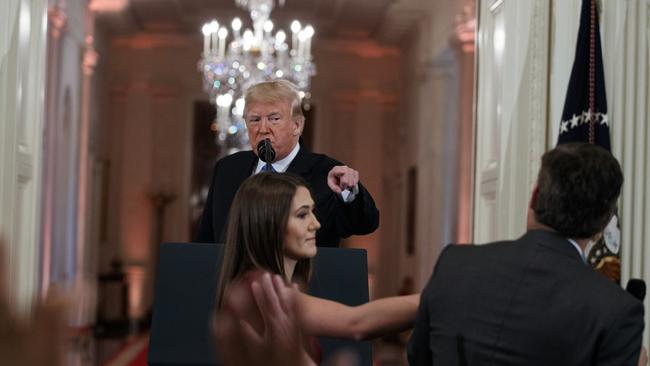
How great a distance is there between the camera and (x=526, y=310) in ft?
6.72

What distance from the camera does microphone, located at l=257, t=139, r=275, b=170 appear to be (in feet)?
12.7

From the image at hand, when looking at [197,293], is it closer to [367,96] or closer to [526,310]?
[526,310]

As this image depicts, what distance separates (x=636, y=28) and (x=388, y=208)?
13.7 metres

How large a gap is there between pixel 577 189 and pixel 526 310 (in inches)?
11.2

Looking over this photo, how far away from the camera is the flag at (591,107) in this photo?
5160mm

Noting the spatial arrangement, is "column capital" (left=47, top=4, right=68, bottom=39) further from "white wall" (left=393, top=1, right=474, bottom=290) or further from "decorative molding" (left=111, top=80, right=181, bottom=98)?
"decorative molding" (left=111, top=80, right=181, bottom=98)

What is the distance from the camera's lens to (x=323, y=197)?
167 inches

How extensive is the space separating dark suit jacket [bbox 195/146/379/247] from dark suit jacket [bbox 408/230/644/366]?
6.52 ft

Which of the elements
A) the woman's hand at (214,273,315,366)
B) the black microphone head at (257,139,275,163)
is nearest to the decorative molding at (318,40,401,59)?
the black microphone head at (257,139,275,163)

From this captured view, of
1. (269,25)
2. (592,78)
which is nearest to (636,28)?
(592,78)

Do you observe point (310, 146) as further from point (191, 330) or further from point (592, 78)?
point (191, 330)

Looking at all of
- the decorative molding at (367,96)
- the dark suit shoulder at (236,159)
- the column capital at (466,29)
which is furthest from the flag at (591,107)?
the decorative molding at (367,96)

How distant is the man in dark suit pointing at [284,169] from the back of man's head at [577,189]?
78.7 inches

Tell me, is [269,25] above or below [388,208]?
above
